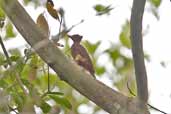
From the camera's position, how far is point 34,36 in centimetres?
125

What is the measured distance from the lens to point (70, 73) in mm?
→ 1221

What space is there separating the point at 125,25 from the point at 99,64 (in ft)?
0.62

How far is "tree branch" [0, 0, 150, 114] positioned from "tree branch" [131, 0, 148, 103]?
0.20 ft

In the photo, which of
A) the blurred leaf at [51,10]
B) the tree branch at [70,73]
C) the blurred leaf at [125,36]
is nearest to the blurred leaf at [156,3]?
the blurred leaf at [125,36]

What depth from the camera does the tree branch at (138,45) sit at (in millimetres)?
1134

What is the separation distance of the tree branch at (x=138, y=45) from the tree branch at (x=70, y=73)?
0.20 ft

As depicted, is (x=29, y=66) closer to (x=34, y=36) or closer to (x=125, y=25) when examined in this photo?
(x=34, y=36)

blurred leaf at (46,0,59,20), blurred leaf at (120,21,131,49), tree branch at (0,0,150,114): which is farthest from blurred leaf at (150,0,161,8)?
tree branch at (0,0,150,114)

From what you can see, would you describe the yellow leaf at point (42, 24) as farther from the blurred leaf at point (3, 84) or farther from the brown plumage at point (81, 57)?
the blurred leaf at point (3, 84)

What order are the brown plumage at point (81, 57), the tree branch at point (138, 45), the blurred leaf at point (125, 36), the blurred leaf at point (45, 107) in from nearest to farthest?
the tree branch at point (138, 45)
the brown plumage at point (81, 57)
the blurred leaf at point (45, 107)
the blurred leaf at point (125, 36)

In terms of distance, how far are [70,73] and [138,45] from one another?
0.19 m

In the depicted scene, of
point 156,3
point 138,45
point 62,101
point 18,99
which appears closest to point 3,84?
point 18,99

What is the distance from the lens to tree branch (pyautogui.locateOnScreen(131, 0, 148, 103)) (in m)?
1.13

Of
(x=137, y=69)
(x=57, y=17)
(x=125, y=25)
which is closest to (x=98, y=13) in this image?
(x=57, y=17)
